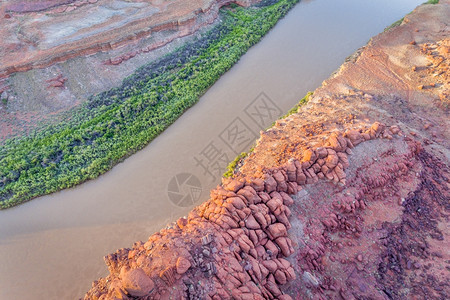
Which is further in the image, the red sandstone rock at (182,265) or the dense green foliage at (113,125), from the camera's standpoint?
the dense green foliage at (113,125)

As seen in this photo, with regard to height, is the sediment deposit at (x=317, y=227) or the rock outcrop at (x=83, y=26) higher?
the rock outcrop at (x=83, y=26)

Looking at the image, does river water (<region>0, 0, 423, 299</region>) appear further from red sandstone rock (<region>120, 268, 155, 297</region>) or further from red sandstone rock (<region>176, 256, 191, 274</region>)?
red sandstone rock (<region>176, 256, 191, 274</region>)

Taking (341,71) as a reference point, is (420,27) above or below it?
above

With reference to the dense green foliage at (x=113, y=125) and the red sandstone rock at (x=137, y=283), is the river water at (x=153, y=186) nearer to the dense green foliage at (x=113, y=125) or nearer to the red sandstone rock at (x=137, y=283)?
the dense green foliage at (x=113, y=125)

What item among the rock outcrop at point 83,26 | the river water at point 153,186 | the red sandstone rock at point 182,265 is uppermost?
the rock outcrop at point 83,26

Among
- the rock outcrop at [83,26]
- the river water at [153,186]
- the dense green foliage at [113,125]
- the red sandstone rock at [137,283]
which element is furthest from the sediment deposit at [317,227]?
the rock outcrop at [83,26]

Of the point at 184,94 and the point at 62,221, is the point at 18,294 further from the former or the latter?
the point at 184,94

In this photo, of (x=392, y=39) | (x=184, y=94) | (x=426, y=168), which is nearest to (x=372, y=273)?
(x=426, y=168)
